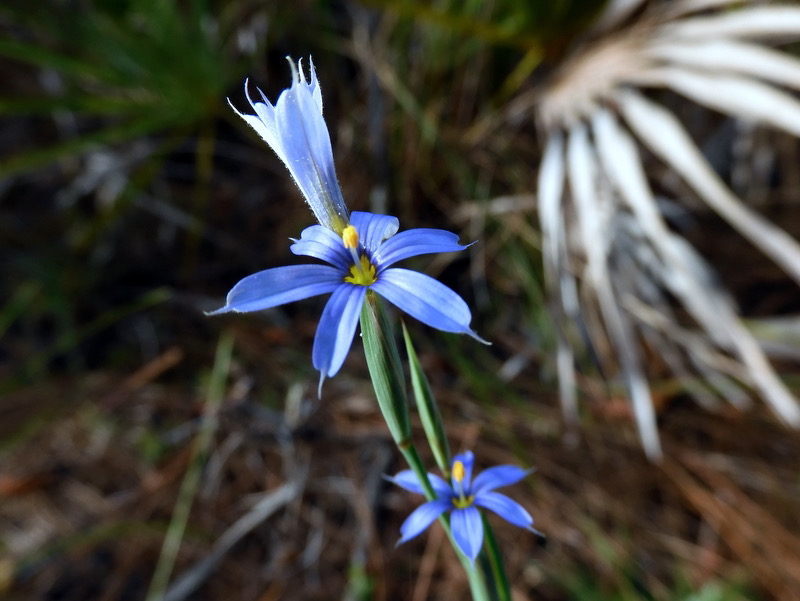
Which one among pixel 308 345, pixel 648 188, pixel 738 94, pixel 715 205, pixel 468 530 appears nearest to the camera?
pixel 468 530

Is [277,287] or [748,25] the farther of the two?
[748,25]

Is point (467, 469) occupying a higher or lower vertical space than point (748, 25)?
lower

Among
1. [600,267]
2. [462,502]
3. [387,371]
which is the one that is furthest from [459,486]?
[600,267]

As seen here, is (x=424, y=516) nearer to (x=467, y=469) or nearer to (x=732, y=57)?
(x=467, y=469)

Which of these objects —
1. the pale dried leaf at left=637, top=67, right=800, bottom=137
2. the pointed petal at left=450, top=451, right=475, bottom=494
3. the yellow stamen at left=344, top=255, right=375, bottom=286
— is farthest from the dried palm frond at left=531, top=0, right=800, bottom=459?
the yellow stamen at left=344, top=255, right=375, bottom=286

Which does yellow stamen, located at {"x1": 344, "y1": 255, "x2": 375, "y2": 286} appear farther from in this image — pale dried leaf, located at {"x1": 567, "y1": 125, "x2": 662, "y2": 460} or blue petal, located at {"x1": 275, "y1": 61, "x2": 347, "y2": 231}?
pale dried leaf, located at {"x1": 567, "y1": 125, "x2": 662, "y2": 460}

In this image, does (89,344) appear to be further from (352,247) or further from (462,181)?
(352,247)
